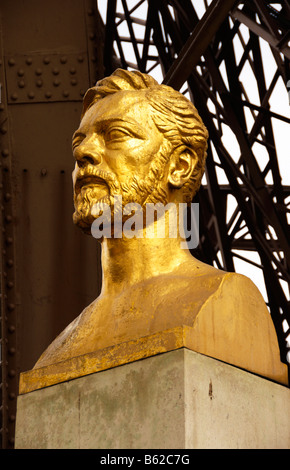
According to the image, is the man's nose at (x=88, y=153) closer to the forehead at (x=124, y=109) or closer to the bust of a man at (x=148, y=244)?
the bust of a man at (x=148, y=244)

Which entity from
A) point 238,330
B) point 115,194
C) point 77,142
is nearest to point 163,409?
point 238,330

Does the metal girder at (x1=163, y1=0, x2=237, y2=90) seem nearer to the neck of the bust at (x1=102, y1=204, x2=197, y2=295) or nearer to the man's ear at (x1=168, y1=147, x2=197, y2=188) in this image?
the man's ear at (x1=168, y1=147, x2=197, y2=188)

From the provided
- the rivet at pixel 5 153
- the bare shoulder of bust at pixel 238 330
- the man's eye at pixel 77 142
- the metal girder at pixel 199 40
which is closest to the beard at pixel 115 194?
the man's eye at pixel 77 142

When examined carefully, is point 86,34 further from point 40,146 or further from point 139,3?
point 139,3

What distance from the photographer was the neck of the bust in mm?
7520

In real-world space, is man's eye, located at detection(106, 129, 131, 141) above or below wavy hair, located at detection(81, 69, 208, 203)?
below

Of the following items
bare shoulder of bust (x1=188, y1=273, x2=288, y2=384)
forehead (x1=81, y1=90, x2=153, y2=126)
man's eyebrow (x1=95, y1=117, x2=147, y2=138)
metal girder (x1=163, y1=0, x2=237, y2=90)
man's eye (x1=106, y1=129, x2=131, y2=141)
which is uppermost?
metal girder (x1=163, y1=0, x2=237, y2=90)

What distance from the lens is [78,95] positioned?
38.5 ft

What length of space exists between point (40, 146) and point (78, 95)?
0.62 metres

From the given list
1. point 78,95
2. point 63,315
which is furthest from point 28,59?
point 63,315

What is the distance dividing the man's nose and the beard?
81 mm

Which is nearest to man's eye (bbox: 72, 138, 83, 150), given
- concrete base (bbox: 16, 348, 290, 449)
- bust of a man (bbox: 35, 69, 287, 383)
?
bust of a man (bbox: 35, 69, 287, 383)

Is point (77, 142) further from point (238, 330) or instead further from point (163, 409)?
point (163, 409)

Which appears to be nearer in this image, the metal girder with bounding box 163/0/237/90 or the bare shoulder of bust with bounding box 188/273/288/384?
the bare shoulder of bust with bounding box 188/273/288/384
